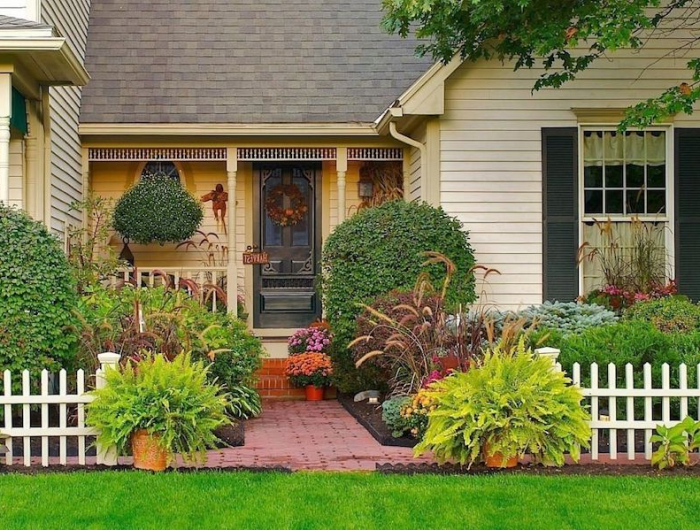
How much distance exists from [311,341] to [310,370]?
62cm

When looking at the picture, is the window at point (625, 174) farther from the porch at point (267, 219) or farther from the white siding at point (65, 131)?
the white siding at point (65, 131)

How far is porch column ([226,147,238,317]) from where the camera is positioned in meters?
12.8

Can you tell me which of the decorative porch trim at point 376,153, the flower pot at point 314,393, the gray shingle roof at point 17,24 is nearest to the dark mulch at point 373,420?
the flower pot at point 314,393

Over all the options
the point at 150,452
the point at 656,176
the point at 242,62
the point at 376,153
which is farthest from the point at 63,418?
the point at 242,62

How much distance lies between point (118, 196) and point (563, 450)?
30.5 feet

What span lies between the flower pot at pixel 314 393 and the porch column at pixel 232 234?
1436 mm

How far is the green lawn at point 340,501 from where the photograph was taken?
5402mm

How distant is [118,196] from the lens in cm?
1438

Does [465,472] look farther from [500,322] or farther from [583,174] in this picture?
[583,174]

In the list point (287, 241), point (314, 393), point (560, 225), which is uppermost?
point (560, 225)

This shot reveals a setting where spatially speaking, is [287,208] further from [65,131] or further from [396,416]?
[396,416]

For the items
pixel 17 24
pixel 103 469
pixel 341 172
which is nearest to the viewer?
pixel 103 469

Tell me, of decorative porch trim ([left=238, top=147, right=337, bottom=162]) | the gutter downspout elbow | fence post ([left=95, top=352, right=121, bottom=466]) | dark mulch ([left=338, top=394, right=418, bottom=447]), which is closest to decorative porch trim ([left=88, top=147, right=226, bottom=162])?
decorative porch trim ([left=238, top=147, right=337, bottom=162])

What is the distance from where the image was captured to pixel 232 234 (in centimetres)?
1357
